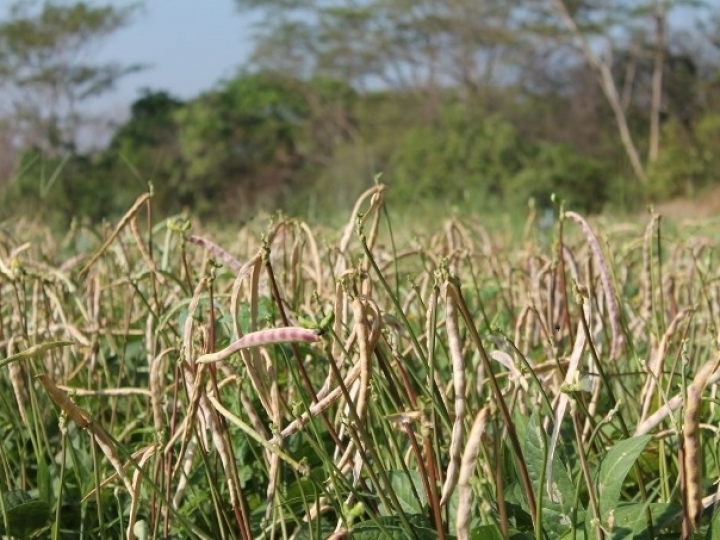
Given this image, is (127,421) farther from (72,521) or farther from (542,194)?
(542,194)

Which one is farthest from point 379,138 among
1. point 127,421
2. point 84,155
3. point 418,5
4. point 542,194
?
point 127,421

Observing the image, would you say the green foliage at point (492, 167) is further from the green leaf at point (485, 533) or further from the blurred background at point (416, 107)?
the green leaf at point (485, 533)

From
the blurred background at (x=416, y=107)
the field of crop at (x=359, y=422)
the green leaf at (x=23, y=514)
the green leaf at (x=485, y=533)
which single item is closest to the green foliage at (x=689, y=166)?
the blurred background at (x=416, y=107)

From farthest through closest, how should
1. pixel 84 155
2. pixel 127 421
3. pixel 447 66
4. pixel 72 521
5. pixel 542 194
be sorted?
pixel 447 66 → pixel 84 155 → pixel 542 194 → pixel 127 421 → pixel 72 521

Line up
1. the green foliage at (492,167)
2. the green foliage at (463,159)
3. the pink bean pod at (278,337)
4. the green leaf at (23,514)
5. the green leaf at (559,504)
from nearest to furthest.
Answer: the pink bean pod at (278,337), the green leaf at (559,504), the green leaf at (23,514), the green foliage at (492,167), the green foliage at (463,159)

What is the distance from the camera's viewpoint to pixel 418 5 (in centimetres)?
2919

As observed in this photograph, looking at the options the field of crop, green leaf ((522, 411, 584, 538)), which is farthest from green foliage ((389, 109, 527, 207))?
green leaf ((522, 411, 584, 538))

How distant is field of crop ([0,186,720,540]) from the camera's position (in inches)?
21.9

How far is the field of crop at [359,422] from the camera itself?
0.56m

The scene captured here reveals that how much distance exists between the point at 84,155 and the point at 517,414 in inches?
698

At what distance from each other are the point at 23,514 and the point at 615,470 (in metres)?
0.41

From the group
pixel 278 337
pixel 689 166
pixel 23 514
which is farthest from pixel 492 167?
pixel 278 337

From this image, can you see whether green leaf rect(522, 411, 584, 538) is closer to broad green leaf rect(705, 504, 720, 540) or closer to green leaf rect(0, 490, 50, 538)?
broad green leaf rect(705, 504, 720, 540)

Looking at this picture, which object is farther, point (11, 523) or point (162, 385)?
point (162, 385)
